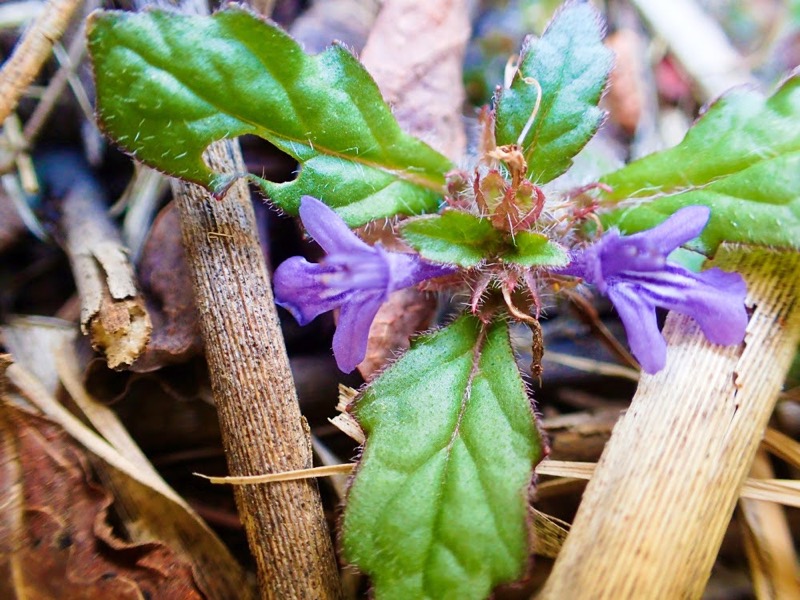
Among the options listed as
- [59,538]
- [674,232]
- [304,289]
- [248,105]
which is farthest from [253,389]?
[674,232]

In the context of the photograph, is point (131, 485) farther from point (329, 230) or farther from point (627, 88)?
point (627, 88)

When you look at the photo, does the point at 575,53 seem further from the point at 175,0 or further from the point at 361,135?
the point at 175,0

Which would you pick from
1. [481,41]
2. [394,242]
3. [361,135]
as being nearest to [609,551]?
[394,242]

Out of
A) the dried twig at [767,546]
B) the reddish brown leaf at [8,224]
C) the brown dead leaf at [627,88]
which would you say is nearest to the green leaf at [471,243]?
the dried twig at [767,546]

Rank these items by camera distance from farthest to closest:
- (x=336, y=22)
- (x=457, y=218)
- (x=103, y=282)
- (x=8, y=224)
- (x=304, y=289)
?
(x=336, y=22) < (x=8, y=224) < (x=103, y=282) < (x=457, y=218) < (x=304, y=289)

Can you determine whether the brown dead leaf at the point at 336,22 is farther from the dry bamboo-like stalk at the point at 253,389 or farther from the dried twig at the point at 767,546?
the dried twig at the point at 767,546

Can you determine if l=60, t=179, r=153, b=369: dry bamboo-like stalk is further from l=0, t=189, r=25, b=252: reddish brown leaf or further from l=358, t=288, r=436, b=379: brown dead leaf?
l=358, t=288, r=436, b=379: brown dead leaf

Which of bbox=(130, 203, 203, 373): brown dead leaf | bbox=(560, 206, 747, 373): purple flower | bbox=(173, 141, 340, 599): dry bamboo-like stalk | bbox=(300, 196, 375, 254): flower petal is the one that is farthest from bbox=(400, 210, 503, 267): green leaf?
bbox=(130, 203, 203, 373): brown dead leaf
